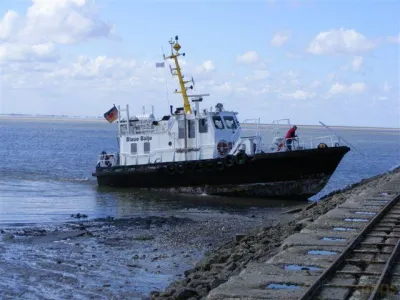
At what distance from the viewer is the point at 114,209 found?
878 inches

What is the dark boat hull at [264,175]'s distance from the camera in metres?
23.2

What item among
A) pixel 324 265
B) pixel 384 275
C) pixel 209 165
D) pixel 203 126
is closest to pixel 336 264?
pixel 324 265

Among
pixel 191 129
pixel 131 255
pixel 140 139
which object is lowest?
pixel 131 255

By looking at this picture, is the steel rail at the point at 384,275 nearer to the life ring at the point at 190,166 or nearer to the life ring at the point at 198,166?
the life ring at the point at 198,166

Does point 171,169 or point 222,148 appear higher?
point 222,148

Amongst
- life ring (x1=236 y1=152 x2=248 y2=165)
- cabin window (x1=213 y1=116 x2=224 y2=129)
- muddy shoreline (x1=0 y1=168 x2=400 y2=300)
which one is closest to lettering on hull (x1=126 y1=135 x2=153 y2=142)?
cabin window (x1=213 y1=116 x2=224 y2=129)

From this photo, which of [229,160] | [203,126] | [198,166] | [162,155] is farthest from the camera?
[162,155]

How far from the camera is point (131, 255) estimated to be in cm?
1352

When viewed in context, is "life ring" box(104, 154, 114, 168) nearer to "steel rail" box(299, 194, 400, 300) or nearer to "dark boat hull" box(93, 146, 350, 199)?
"dark boat hull" box(93, 146, 350, 199)

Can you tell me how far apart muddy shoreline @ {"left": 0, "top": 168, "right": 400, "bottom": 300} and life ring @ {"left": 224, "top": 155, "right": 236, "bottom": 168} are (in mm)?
4213

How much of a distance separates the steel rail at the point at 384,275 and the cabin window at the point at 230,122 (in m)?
15.3

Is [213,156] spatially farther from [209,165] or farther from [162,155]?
[162,155]

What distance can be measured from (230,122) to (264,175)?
2750 millimetres

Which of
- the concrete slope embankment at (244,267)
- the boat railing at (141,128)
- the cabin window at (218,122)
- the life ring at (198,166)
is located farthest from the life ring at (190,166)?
the concrete slope embankment at (244,267)
